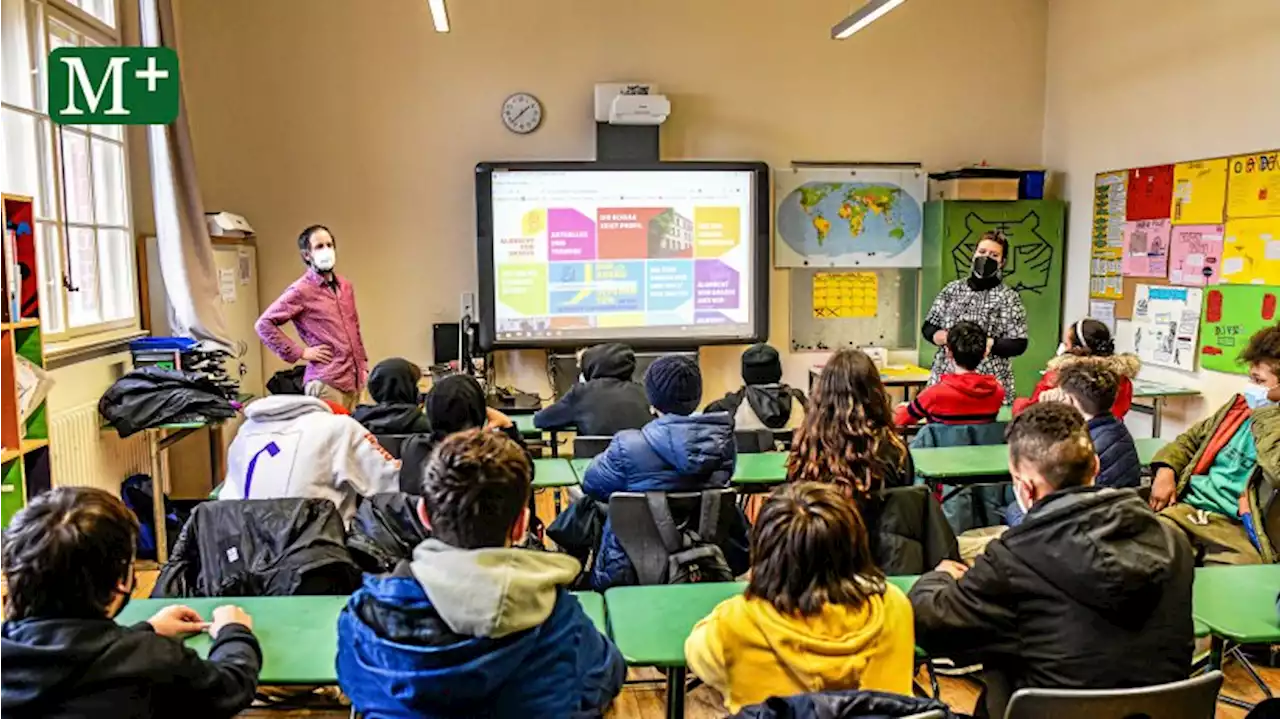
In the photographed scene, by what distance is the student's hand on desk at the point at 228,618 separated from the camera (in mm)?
1929

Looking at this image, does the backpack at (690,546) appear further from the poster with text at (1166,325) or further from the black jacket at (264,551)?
the poster with text at (1166,325)

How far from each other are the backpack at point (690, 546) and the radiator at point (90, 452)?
2.49m

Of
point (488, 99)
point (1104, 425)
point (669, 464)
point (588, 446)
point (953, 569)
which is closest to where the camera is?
point (953, 569)

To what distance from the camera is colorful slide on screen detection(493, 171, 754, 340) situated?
628 cm

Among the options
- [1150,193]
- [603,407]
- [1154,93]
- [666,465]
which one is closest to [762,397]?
[603,407]

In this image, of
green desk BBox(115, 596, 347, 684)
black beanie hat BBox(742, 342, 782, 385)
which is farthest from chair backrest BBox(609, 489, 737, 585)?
black beanie hat BBox(742, 342, 782, 385)

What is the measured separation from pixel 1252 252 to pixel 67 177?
5845 mm

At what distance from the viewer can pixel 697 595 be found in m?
2.28

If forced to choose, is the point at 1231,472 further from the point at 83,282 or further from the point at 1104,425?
the point at 83,282

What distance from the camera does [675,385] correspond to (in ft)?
10.2

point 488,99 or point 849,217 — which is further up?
point 488,99

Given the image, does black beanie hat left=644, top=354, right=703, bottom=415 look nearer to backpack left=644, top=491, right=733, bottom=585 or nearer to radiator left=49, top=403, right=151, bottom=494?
backpack left=644, top=491, right=733, bottom=585

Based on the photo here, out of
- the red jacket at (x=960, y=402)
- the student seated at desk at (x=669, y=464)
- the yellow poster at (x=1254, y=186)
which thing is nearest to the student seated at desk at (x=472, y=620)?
the student seated at desk at (x=669, y=464)

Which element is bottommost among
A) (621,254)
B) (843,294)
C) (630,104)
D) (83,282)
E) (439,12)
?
(843,294)
